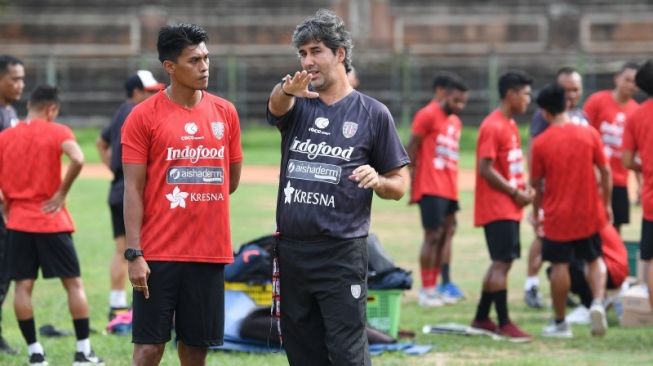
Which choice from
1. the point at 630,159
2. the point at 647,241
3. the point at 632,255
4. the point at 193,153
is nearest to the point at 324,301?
the point at 193,153

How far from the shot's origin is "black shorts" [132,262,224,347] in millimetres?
7746

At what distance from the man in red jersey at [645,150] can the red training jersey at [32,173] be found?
4534mm

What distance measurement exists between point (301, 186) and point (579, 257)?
5.31 m

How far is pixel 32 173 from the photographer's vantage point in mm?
10516

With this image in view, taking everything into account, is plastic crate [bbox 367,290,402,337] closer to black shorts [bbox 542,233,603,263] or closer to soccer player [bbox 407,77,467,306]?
black shorts [bbox 542,233,603,263]

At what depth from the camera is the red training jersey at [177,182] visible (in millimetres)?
7746

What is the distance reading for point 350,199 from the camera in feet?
24.1

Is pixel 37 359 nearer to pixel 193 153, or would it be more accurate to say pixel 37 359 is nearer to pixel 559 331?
pixel 193 153

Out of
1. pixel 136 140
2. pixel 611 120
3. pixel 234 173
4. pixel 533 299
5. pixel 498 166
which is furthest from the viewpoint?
pixel 611 120

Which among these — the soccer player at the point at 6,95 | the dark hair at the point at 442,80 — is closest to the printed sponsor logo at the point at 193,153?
the soccer player at the point at 6,95

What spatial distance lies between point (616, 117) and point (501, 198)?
343 centimetres

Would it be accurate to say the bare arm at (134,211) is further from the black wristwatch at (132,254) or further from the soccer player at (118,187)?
the soccer player at (118,187)

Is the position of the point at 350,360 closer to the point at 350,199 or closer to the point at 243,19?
the point at 350,199

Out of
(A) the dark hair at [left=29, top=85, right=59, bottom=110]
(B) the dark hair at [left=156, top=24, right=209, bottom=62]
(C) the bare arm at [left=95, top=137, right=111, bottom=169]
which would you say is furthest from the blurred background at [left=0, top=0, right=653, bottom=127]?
(B) the dark hair at [left=156, top=24, right=209, bottom=62]
